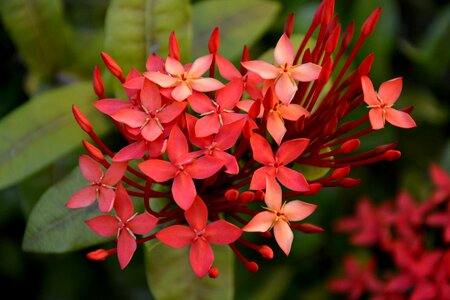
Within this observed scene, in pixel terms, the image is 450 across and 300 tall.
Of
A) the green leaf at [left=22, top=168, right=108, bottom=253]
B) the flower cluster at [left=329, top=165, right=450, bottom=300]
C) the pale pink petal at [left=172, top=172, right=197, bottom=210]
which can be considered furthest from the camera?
the flower cluster at [left=329, top=165, right=450, bottom=300]

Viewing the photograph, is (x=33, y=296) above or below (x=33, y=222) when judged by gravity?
below

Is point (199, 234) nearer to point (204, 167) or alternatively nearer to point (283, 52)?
point (204, 167)

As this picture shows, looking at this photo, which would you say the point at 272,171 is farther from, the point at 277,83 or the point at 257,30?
the point at 257,30

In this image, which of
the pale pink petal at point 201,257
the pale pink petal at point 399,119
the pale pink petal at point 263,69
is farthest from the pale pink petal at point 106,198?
the pale pink petal at point 399,119

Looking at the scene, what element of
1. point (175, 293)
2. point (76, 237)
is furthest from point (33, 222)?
point (175, 293)

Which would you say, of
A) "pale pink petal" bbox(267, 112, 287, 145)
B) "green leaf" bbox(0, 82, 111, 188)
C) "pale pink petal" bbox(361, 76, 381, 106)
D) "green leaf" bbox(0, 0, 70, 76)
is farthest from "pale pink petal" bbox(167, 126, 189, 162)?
"green leaf" bbox(0, 0, 70, 76)

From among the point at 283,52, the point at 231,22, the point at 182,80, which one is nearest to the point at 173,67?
the point at 182,80

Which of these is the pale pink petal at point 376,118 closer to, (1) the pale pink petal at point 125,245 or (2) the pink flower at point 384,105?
(2) the pink flower at point 384,105

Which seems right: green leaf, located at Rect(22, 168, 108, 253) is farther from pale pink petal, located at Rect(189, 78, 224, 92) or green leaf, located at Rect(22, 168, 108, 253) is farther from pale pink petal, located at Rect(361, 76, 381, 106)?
pale pink petal, located at Rect(361, 76, 381, 106)
